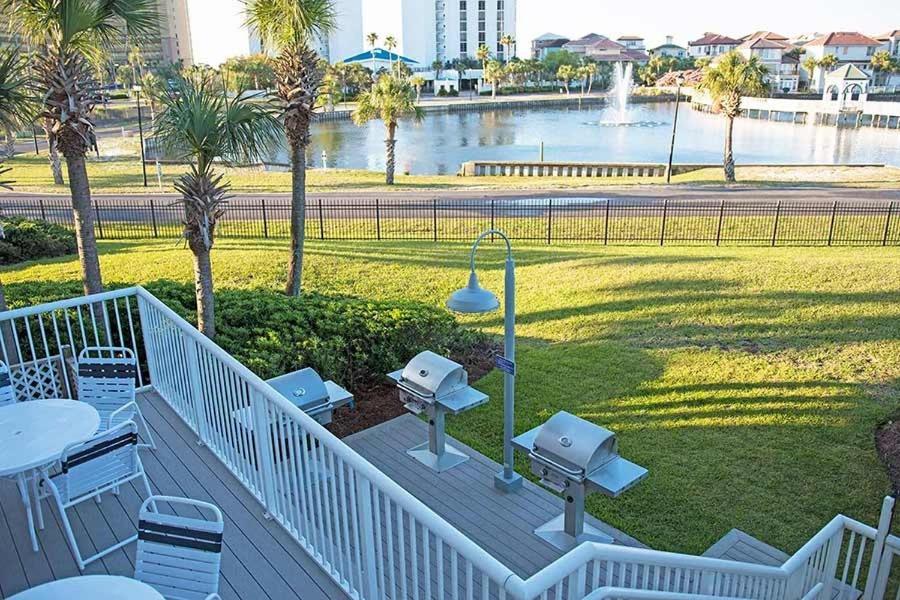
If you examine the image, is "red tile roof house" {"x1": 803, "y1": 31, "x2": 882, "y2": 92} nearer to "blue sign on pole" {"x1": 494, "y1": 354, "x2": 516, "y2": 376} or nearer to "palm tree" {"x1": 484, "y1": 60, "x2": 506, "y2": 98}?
"palm tree" {"x1": 484, "y1": 60, "x2": 506, "y2": 98}

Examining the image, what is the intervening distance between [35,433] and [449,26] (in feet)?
499

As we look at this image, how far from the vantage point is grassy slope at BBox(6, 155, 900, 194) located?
31234 millimetres

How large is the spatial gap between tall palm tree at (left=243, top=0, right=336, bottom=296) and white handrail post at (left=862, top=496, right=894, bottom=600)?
389 inches

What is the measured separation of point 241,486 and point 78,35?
651cm

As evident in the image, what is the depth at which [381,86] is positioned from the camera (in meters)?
32.9

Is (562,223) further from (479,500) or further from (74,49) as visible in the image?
(479,500)

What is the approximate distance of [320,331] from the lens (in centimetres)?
903

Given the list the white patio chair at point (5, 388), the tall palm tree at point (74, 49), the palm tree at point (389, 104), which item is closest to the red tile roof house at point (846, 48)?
the palm tree at point (389, 104)

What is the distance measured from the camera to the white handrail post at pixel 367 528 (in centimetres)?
363

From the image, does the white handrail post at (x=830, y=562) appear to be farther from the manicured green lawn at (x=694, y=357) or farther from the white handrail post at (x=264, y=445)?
the white handrail post at (x=264, y=445)

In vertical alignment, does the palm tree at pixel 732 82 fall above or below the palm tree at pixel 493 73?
Answer: below

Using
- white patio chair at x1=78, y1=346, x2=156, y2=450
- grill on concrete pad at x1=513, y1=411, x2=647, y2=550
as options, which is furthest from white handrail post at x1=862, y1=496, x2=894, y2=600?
white patio chair at x1=78, y1=346, x2=156, y2=450

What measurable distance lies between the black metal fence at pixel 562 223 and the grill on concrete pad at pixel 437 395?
12722 mm

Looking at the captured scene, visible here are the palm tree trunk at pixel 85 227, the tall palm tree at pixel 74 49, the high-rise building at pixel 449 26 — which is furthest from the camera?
the high-rise building at pixel 449 26
